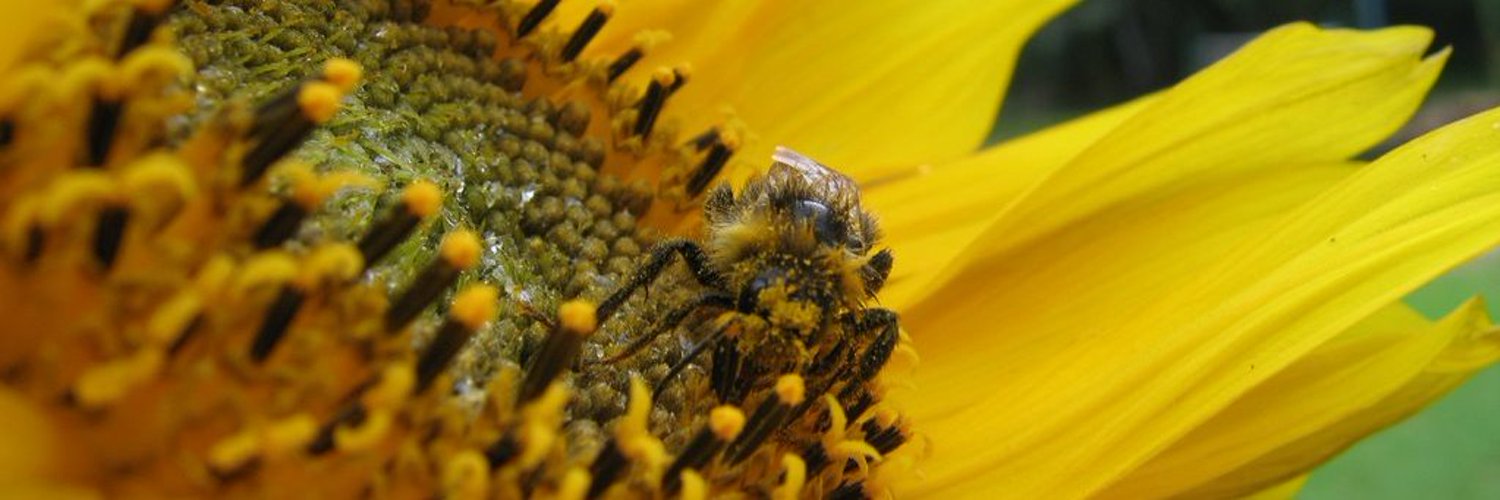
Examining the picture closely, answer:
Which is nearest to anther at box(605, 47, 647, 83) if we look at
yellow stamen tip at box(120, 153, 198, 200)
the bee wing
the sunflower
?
the sunflower

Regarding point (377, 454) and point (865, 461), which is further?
point (865, 461)

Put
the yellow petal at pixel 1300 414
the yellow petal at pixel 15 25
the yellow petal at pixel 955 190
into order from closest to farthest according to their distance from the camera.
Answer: the yellow petal at pixel 15 25, the yellow petal at pixel 1300 414, the yellow petal at pixel 955 190

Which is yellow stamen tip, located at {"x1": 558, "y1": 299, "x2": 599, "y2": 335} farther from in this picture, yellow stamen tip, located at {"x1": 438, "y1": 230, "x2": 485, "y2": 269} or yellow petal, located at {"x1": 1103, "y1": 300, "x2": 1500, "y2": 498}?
yellow petal, located at {"x1": 1103, "y1": 300, "x2": 1500, "y2": 498}

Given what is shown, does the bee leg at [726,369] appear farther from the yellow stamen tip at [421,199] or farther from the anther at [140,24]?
the anther at [140,24]

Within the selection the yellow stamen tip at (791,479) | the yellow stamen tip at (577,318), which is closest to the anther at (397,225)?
the yellow stamen tip at (577,318)

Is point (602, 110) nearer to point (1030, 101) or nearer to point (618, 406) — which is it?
point (618, 406)

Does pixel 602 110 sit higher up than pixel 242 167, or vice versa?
pixel 242 167

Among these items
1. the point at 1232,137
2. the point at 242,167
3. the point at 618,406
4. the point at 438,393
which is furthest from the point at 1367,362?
the point at 242,167
